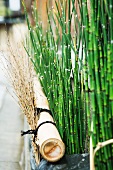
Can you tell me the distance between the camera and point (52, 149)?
158 centimetres

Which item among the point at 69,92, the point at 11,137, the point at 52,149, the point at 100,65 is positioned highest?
the point at 100,65

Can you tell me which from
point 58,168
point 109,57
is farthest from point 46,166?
point 109,57

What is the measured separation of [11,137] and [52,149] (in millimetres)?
1877

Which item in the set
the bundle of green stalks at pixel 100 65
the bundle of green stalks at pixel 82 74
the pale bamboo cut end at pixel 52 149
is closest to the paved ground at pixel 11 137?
the bundle of green stalks at pixel 82 74

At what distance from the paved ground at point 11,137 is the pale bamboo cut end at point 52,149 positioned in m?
1.07

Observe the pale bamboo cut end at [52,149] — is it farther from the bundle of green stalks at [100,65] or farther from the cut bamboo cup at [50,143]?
the bundle of green stalks at [100,65]

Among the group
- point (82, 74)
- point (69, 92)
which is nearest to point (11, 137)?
point (69, 92)

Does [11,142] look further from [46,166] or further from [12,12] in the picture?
[12,12]

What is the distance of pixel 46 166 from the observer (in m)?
1.62

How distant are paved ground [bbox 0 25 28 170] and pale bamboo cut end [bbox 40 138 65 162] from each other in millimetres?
1065

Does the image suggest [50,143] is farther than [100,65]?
Yes

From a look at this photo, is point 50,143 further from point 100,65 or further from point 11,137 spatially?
point 11,137

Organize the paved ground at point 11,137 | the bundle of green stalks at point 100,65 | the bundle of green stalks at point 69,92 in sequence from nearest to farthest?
the bundle of green stalks at point 100,65
the bundle of green stalks at point 69,92
the paved ground at point 11,137

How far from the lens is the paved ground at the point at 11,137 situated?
9.53 ft
